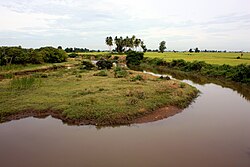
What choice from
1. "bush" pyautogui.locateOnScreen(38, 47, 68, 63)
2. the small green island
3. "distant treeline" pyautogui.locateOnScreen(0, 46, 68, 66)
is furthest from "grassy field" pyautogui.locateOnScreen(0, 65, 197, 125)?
"bush" pyautogui.locateOnScreen(38, 47, 68, 63)

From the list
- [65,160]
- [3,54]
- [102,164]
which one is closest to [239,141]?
Result: [102,164]

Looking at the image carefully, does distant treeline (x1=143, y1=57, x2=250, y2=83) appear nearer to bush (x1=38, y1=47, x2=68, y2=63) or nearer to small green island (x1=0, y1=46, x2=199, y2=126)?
small green island (x1=0, y1=46, x2=199, y2=126)

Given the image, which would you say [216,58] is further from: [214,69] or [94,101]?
[94,101]

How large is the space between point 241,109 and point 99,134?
37.6ft

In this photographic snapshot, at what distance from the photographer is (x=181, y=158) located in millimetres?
9203

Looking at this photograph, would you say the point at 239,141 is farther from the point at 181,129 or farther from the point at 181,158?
the point at 181,158

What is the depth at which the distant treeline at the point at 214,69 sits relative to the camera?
27.3 meters

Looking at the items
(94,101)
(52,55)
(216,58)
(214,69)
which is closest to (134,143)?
(94,101)

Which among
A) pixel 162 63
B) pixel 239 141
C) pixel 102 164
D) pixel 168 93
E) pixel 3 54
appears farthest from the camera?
pixel 162 63

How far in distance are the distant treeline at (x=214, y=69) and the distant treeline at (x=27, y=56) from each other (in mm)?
24190

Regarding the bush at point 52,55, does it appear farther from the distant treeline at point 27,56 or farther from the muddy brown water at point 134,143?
the muddy brown water at point 134,143

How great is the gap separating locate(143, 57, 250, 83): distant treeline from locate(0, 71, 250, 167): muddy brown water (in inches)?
564

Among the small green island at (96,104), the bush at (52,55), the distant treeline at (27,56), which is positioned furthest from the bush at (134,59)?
the small green island at (96,104)

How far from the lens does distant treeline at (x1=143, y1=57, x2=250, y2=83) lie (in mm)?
27337
